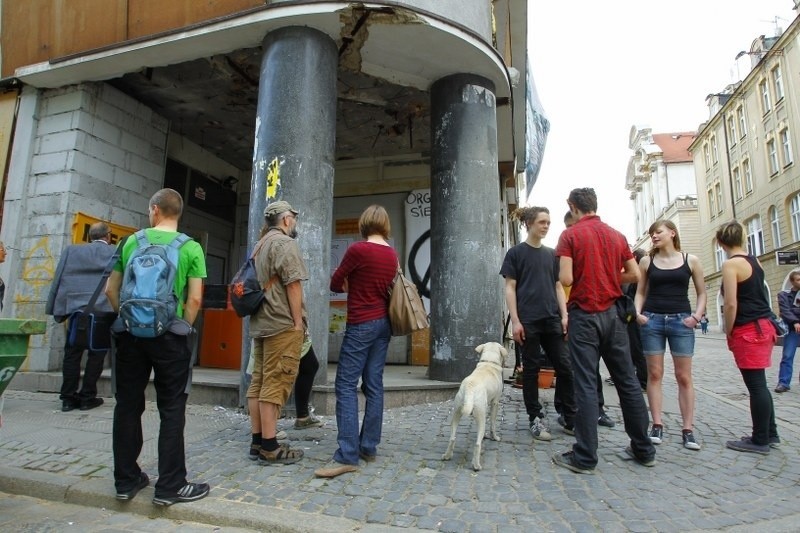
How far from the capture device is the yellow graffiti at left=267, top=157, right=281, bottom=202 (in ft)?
17.5

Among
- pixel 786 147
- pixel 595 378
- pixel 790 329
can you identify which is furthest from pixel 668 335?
pixel 786 147

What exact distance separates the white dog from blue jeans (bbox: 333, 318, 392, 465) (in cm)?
61

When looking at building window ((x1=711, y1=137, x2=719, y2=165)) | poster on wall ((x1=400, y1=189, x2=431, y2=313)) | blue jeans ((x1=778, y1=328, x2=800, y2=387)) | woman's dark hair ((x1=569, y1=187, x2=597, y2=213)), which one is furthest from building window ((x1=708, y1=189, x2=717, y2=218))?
woman's dark hair ((x1=569, y1=187, x2=597, y2=213))

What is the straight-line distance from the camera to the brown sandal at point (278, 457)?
372cm

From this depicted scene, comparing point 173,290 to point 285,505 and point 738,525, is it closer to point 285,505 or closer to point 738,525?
point 285,505

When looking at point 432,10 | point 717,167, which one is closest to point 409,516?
point 432,10

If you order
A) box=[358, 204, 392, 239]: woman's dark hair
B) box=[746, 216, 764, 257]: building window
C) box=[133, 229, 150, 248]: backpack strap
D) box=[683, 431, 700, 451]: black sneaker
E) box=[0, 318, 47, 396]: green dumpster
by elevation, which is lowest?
box=[683, 431, 700, 451]: black sneaker

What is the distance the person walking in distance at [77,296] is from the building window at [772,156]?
36.3 m

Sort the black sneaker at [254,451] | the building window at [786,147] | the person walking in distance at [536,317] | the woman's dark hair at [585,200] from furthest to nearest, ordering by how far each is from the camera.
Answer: the building window at [786,147], the person walking in distance at [536,317], the woman's dark hair at [585,200], the black sneaker at [254,451]

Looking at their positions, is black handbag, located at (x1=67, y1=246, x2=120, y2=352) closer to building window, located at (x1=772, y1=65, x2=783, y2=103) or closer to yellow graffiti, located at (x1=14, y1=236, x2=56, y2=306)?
yellow graffiti, located at (x1=14, y1=236, x2=56, y2=306)

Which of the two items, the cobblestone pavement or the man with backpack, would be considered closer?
the cobblestone pavement

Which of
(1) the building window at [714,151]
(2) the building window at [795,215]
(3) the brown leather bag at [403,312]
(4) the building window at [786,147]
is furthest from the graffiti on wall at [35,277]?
(1) the building window at [714,151]

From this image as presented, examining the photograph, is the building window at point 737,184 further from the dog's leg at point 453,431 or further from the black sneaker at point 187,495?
the black sneaker at point 187,495

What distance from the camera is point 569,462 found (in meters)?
3.65
